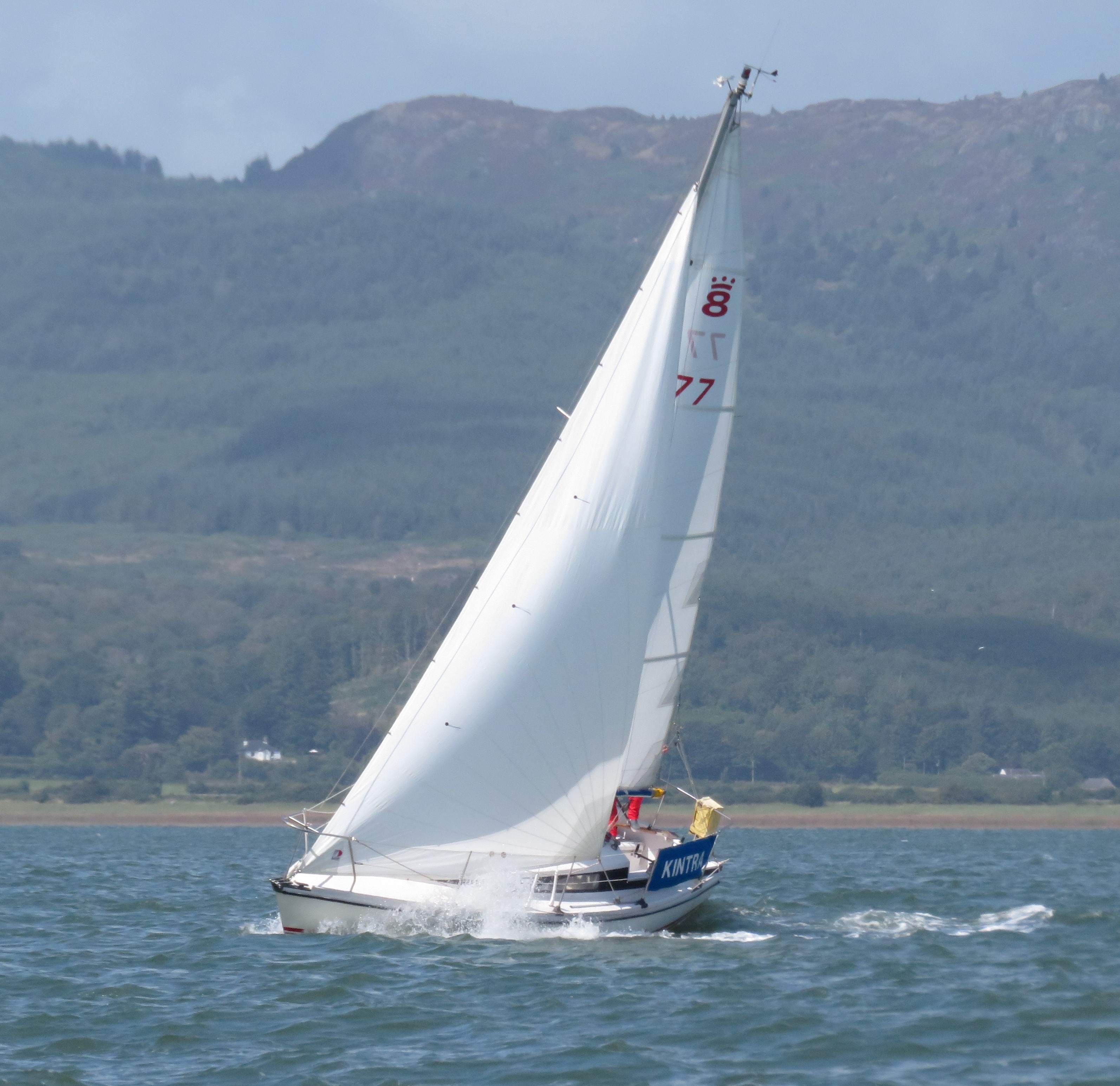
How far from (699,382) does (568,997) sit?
12075 mm

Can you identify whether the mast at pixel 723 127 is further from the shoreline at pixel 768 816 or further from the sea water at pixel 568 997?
the shoreline at pixel 768 816

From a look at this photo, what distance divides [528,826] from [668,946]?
331 cm

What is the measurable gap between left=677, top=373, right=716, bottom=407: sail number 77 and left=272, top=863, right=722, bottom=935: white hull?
9.26 m

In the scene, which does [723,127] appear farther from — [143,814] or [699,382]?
[143,814]

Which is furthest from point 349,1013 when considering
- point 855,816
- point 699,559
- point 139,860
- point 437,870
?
point 855,816

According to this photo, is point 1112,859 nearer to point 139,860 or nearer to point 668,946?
point 139,860

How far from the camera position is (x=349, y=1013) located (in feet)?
85.4

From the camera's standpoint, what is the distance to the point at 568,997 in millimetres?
27234

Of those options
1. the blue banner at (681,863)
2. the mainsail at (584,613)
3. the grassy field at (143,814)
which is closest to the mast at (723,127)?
the mainsail at (584,613)

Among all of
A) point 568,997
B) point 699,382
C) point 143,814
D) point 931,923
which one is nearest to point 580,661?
point 699,382

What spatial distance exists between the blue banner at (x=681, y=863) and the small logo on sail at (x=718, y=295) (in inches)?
392

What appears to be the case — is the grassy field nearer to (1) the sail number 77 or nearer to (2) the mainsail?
(2) the mainsail

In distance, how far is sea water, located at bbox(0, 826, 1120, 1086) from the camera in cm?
2323

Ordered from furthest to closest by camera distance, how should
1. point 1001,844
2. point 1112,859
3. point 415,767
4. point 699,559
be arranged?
point 1001,844 < point 1112,859 < point 699,559 < point 415,767
